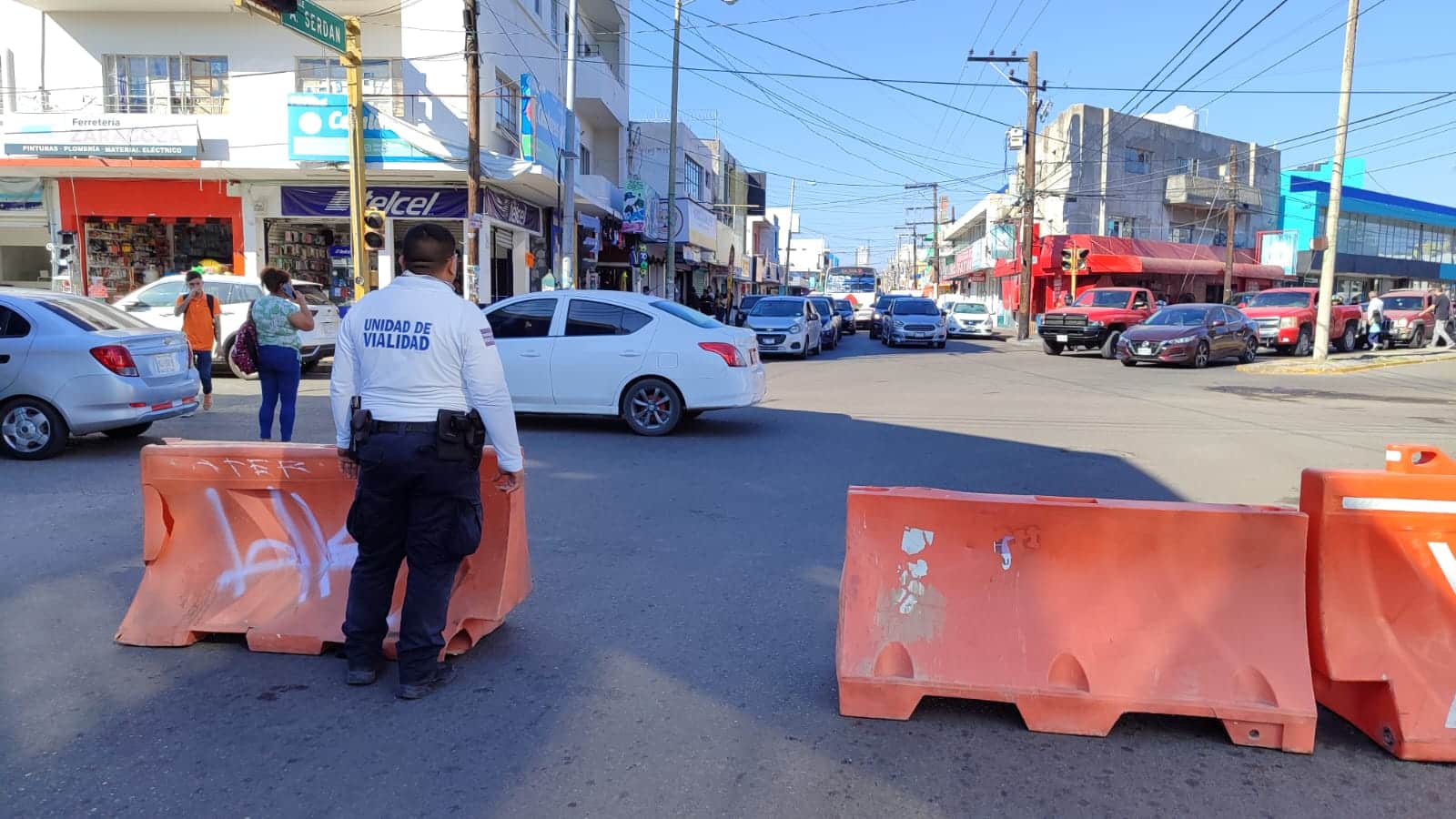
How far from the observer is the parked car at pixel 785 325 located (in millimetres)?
24328

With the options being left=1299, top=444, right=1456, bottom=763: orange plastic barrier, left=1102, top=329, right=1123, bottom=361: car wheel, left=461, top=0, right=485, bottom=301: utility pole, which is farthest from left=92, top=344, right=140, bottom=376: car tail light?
left=1102, top=329, right=1123, bottom=361: car wheel

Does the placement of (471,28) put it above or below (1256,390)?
above

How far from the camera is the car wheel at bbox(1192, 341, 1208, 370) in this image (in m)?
21.6

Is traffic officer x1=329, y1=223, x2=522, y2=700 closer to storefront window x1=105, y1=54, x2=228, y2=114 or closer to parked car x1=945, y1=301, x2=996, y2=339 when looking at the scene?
storefront window x1=105, y1=54, x2=228, y2=114

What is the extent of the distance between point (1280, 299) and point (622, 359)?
23494mm

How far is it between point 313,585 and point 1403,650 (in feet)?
15.0

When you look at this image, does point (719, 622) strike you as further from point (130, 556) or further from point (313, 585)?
point (130, 556)

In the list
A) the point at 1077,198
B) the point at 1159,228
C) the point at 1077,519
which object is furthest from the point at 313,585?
the point at 1159,228

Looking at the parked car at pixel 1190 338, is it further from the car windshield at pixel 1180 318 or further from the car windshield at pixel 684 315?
the car windshield at pixel 684 315

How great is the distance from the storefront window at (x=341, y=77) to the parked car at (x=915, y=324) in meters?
16.3

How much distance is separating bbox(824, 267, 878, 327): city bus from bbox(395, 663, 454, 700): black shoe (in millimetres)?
42053

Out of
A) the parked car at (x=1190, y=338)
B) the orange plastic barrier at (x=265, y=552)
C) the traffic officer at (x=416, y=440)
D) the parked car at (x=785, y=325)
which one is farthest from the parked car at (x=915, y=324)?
the traffic officer at (x=416, y=440)

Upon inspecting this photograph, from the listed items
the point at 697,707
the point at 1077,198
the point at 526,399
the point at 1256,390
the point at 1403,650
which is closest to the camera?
the point at 1403,650

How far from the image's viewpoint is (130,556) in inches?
231
